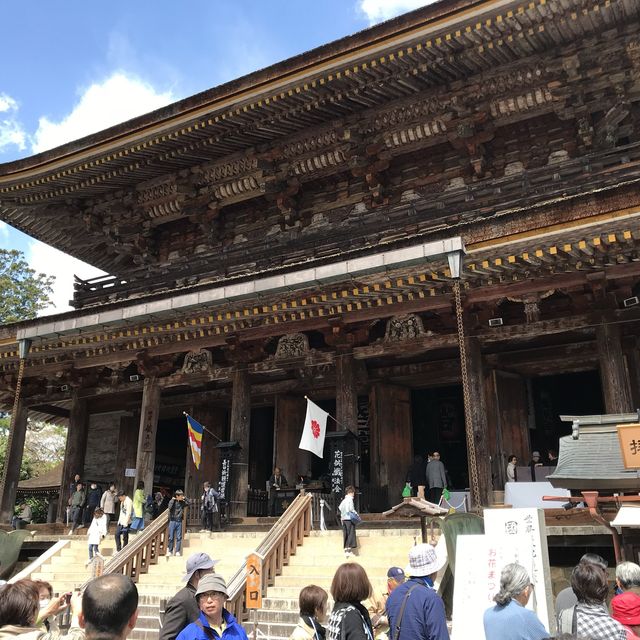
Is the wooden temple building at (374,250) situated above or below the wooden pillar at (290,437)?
above

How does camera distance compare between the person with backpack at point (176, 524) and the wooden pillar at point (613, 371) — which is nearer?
the wooden pillar at point (613, 371)

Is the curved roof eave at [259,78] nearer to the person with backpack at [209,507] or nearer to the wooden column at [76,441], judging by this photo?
the wooden column at [76,441]

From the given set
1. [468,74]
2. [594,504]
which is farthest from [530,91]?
[594,504]

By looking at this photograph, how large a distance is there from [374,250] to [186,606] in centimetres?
745

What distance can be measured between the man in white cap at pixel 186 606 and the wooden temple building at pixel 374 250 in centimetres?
612

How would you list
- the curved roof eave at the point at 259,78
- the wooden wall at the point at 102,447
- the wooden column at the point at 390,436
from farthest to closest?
the wooden wall at the point at 102,447 → the wooden column at the point at 390,436 → the curved roof eave at the point at 259,78

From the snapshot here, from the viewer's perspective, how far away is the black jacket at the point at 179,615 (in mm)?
3881

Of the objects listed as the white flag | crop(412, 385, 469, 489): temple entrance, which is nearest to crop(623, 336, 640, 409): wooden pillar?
crop(412, 385, 469, 489): temple entrance

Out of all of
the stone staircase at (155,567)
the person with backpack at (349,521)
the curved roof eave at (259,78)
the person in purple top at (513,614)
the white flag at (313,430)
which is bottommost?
the stone staircase at (155,567)

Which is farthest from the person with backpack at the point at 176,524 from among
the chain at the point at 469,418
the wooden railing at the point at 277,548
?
the chain at the point at 469,418

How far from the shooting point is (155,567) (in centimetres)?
1052

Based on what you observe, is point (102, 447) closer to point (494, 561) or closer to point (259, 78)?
point (259, 78)

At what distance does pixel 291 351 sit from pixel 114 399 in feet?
21.7

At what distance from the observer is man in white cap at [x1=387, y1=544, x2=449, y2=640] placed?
11.6ft
